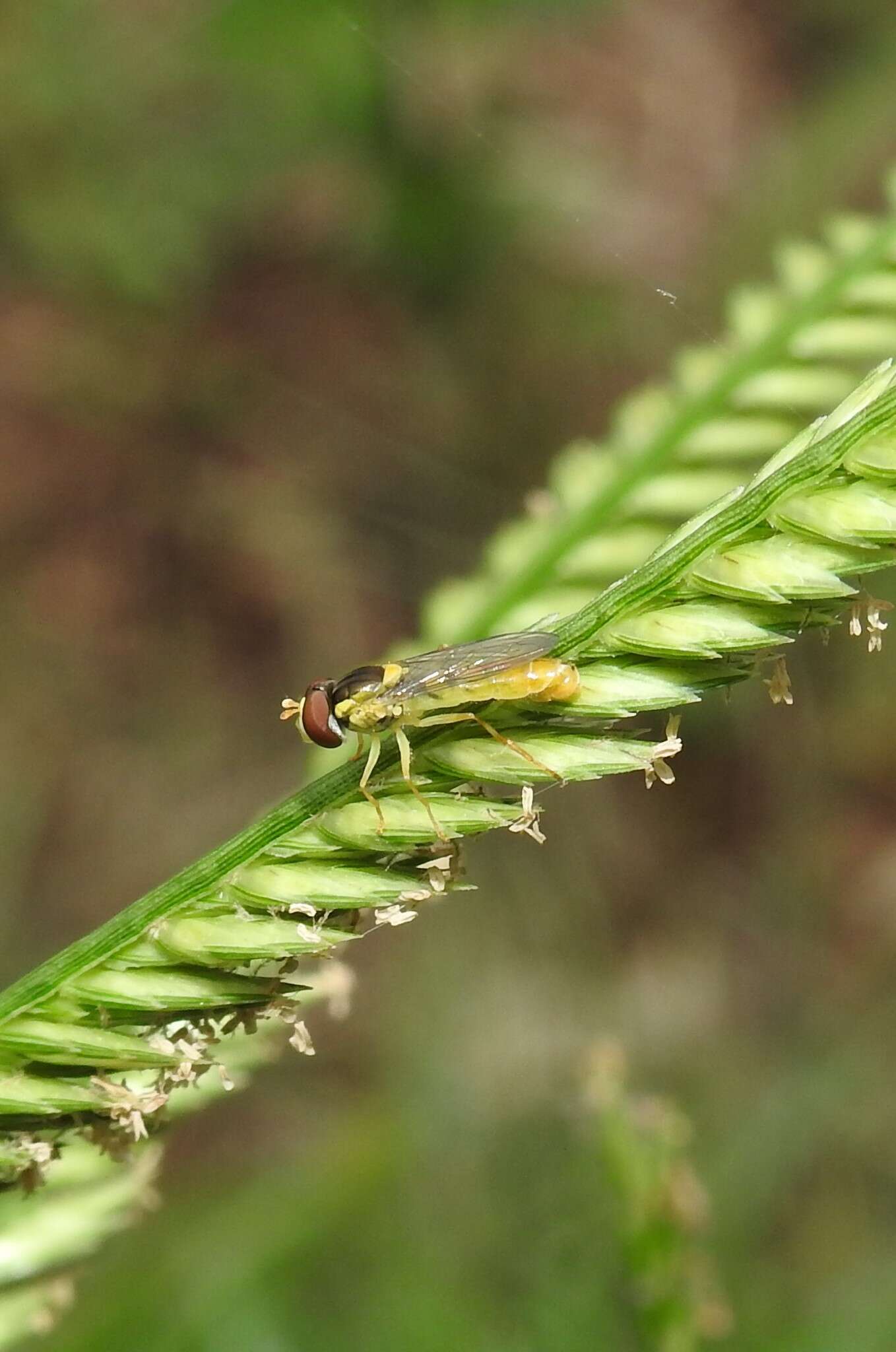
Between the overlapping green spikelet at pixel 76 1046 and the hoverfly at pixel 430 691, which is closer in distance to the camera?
the overlapping green spikelet at pixel 76 1046

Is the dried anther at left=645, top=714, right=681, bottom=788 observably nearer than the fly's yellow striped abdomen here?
Yes

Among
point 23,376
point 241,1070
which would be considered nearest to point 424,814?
point 241,1070

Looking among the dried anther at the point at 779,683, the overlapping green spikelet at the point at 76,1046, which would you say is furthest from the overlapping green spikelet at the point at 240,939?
the dried anther at the point at 779,683

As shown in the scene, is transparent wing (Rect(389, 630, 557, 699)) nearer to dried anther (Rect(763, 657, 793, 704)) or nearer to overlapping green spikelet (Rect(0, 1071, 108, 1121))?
dried anther (Rect(763, 657, 793, 704))

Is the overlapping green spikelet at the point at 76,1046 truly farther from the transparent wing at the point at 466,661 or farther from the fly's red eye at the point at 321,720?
the fly's red eye at the point at 321,720

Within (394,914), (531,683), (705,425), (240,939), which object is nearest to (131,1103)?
(240,939)

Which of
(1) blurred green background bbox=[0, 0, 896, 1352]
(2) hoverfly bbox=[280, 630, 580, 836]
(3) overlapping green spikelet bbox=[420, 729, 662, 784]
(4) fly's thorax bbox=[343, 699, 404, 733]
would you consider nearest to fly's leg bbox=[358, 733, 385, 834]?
(2) hoverfly bbox=[280, 630, 580, 836]

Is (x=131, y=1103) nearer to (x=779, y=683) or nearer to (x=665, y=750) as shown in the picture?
(x=665, y=750)

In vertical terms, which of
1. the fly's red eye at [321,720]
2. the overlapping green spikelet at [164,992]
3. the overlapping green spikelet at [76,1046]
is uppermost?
the fly's red eye at [321,720]
